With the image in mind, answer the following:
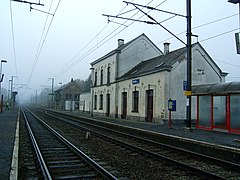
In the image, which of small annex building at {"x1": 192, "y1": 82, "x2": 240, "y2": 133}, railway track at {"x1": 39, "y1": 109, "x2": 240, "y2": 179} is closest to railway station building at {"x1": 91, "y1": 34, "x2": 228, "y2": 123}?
small annex building at {"x1": 192, "y1": 82, "x2": 240, "y2": 133}

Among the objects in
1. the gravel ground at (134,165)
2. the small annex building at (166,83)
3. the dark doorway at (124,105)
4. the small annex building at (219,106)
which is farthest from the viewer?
the dark doorway at (124,105)

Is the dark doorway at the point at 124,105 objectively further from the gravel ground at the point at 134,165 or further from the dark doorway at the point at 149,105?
the gravel ground at the point at 134,165

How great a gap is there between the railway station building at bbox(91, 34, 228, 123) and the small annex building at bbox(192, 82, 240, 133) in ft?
15.8

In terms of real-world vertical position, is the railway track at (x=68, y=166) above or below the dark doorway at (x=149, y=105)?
below

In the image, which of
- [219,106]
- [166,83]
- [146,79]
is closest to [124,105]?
[146,79]

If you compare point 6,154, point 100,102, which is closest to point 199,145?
point 6,154

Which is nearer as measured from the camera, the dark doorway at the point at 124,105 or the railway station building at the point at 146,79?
the railway station building at the point at 146,79

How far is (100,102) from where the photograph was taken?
41.5 meters

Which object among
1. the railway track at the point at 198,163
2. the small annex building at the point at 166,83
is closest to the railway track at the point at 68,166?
the railway track at the point at 198,163

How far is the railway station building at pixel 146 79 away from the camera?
23906 mm

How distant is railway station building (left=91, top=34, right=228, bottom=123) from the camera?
23906 millimetres

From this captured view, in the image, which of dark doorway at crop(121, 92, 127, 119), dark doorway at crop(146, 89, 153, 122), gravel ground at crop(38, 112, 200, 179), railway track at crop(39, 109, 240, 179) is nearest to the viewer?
gravel ground at crop(38, 112, 200, 179)

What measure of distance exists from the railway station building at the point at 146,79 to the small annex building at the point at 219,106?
15.8 feet

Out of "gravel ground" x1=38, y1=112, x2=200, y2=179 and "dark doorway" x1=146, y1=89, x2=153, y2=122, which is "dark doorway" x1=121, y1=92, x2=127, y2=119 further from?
"gravel ground" x1=38, y1=112, x2=200, y2=179
